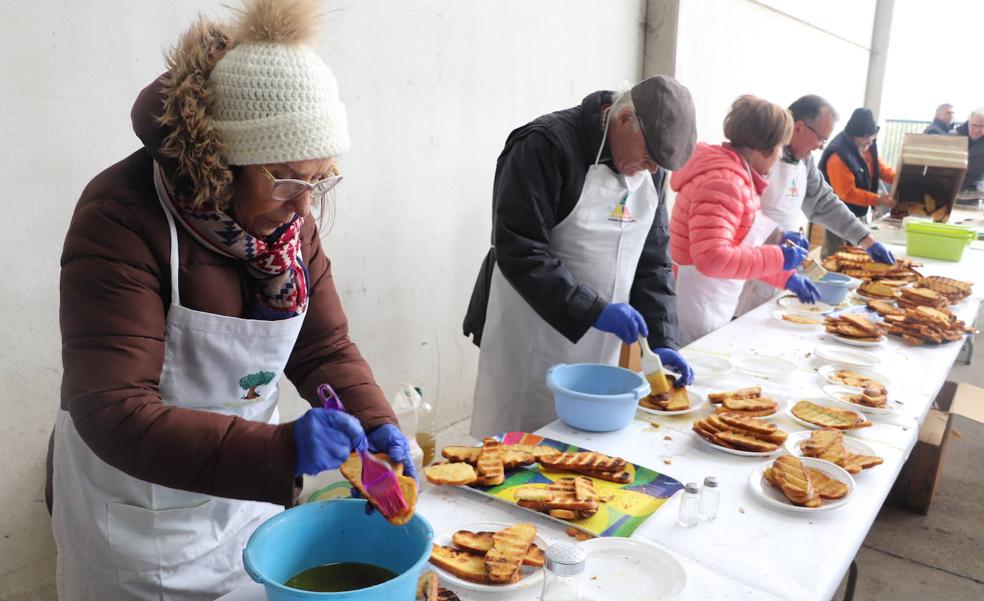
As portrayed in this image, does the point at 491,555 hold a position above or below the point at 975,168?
below

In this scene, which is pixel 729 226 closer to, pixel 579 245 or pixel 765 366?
pixel 765 366

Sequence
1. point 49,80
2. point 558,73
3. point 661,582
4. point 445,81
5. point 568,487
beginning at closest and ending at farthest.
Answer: point 661,582 → point 568,487 → point 49,80 → point 445,81 → point 558,73

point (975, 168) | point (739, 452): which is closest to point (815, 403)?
point (739, 452)

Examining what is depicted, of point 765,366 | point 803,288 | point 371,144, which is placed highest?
point 371,144

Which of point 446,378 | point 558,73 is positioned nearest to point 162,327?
point 446,378

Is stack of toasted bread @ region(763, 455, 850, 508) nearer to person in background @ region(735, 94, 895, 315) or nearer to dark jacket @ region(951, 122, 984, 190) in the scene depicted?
person in background @ region(735, 94, 895, 315)

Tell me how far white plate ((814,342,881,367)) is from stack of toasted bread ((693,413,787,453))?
0.89 m

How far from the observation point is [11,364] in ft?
7.45

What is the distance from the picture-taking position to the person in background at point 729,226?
303cm

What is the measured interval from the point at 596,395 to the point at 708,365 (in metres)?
0.83

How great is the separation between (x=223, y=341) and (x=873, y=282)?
351 centimetres

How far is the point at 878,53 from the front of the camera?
11195mm

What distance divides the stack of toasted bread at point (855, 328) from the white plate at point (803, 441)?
1090 millimetres

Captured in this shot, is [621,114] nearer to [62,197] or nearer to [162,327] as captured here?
[162,327]
